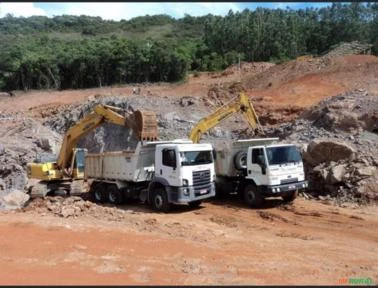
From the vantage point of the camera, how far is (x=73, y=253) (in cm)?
1135

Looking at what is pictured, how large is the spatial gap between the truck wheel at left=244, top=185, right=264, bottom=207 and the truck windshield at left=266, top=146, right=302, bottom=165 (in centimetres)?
124

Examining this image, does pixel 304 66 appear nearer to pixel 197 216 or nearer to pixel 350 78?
pixel 350 78

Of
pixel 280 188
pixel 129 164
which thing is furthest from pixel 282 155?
pixel 129 164

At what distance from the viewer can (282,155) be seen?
673 inches

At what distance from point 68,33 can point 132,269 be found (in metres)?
123

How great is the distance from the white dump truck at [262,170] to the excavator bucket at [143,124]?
291 cm

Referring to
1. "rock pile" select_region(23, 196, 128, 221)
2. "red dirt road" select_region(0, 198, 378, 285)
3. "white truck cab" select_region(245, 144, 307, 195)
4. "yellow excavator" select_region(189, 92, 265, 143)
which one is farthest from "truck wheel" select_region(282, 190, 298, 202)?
"rock pile" select_region(23, 196, 128, 221)

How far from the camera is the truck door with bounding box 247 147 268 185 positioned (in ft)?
55.6

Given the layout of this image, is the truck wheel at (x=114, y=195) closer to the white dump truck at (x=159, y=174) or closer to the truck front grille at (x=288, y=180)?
the white dump truck at (x=159, y=174)

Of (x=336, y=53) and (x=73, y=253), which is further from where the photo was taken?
(x=336, y=53)

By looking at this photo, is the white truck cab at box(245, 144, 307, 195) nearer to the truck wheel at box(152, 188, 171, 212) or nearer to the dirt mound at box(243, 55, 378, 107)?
the truck wheel at box(152, 188, 171, 212)

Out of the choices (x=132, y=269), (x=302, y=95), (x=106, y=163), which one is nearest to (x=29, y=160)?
(x=106, y=163)

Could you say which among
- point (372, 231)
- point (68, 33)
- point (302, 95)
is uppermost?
point (68, 33)

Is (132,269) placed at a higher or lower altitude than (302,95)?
lower
